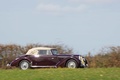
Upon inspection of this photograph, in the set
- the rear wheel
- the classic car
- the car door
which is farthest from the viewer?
the car door

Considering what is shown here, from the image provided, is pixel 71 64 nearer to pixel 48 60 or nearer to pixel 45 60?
pixel 48 60

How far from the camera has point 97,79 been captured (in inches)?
687

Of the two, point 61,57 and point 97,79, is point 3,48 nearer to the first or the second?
point 61,57

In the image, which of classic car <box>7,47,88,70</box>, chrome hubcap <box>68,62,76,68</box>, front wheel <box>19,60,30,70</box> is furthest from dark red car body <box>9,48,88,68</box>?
chrome hubcap <box>68,62,76,68</box>

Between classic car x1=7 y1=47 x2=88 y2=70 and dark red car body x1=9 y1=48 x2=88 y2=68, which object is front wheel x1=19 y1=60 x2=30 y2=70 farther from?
dark red car body x1=9 y1=48 x2=88 y2=68

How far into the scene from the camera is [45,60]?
1027 inches

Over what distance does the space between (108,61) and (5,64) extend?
7.48m

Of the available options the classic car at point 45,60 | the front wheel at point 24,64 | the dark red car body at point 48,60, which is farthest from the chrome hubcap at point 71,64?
the front wheel at point 24,64

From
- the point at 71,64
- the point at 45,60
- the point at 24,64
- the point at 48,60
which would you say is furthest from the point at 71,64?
the point at 24,64

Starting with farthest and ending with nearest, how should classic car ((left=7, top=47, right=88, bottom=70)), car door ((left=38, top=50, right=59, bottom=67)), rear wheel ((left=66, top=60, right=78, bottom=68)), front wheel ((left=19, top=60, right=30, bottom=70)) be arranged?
front wheel ((left=19, top=60, right=30, bottom=70)) → car door ((left=38, top=50, right=59, bottom=67)) → classic car ((left=7, top=47, right=88, bottom=70)) → rear wheel ((left=66, top=60, right=78, bottom=68))

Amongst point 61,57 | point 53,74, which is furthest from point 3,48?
point 53,74

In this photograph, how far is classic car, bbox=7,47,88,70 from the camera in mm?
25609

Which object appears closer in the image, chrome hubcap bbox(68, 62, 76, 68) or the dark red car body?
chrome hubcap bbox(68, 62, 76, 68)

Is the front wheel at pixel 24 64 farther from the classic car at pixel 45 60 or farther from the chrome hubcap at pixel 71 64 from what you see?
the chrome hubcap at pixel 71 64
